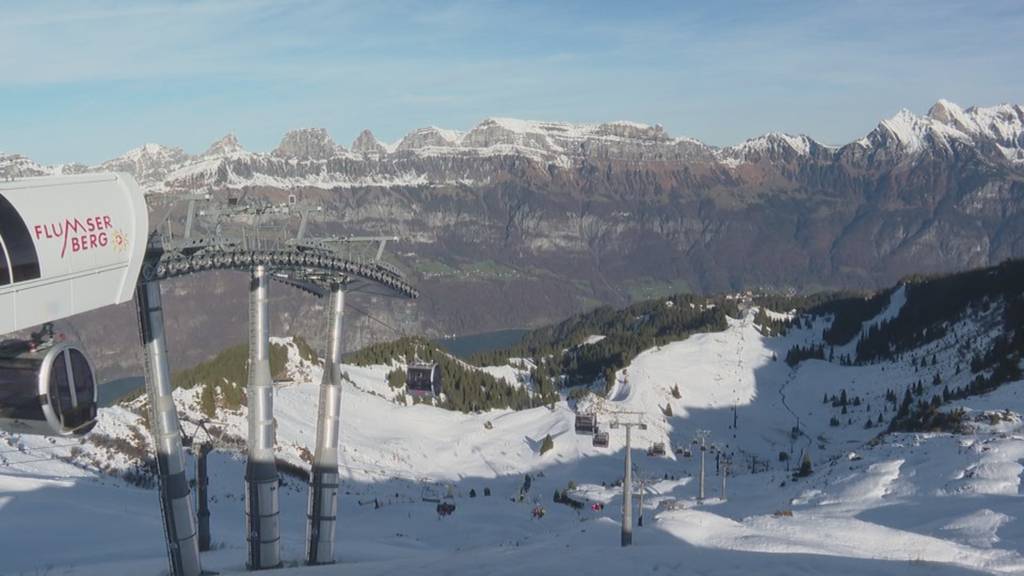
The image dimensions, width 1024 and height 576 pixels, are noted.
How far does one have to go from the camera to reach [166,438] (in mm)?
29000

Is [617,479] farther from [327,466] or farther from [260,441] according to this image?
[260,441]

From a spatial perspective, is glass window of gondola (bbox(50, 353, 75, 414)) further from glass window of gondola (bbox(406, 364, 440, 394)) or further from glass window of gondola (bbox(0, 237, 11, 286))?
glass window of gondola (bbox(406, 364, 440, 394))

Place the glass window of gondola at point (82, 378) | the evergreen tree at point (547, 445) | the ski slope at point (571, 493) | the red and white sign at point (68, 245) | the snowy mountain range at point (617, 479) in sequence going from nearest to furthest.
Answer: the red and white sign at point (68, 245) → the glass window of gondola at point (82, 378) → the ski slope at point (571, 493) → the snowy mountain range at point (617, 479) → the evergreen tree at point (547, 445)

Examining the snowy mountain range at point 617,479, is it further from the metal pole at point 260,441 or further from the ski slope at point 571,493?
the metal pole at point 260,441

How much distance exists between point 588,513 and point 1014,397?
129 ft

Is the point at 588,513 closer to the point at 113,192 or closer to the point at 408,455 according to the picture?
the point at 408,455

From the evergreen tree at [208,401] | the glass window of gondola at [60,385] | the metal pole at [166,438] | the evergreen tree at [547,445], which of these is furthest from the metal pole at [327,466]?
the evergreen tree at [547,445]

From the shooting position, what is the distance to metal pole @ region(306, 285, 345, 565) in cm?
3916

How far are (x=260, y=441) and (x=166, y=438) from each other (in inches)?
211

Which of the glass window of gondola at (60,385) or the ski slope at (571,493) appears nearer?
the glass window of gondola at (60,385)

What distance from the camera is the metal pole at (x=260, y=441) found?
3366 cm

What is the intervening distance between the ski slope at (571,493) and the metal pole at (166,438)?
13.4ft

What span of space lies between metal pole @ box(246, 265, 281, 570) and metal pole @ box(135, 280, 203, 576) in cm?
406

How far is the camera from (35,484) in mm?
48438
